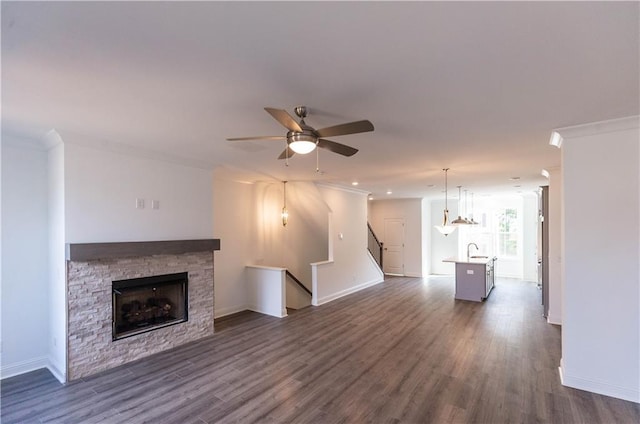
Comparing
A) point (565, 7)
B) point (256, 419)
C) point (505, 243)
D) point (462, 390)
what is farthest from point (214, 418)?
point (505, 243)

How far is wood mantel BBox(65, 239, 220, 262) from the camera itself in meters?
3.41

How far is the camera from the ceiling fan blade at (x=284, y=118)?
205 cm

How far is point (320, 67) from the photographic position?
1.95 meters

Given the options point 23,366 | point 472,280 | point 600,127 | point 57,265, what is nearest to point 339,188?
point 472,280

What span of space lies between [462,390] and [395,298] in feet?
13.3

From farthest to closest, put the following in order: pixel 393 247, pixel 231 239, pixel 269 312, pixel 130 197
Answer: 1. pixel 393 247
2. pixel 231 239
3. pixel 269 312
4. pixel 130 197

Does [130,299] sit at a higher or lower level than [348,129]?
lower

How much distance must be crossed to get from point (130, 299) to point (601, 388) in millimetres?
5489

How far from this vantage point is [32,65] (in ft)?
6.39

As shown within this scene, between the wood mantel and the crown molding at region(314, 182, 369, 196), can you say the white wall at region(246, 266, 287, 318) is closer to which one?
the wood mantel

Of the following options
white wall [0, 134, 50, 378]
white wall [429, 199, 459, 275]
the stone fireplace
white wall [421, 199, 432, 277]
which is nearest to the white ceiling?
white wall [0, 134, 50, 378]

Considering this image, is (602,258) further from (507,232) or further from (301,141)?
(507,232)

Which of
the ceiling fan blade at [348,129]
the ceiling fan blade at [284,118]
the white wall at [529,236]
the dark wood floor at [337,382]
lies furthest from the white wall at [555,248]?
the ceiling fan blade at [284,118]

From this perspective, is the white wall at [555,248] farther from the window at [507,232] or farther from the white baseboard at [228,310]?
the white baseboard at [228,310]
